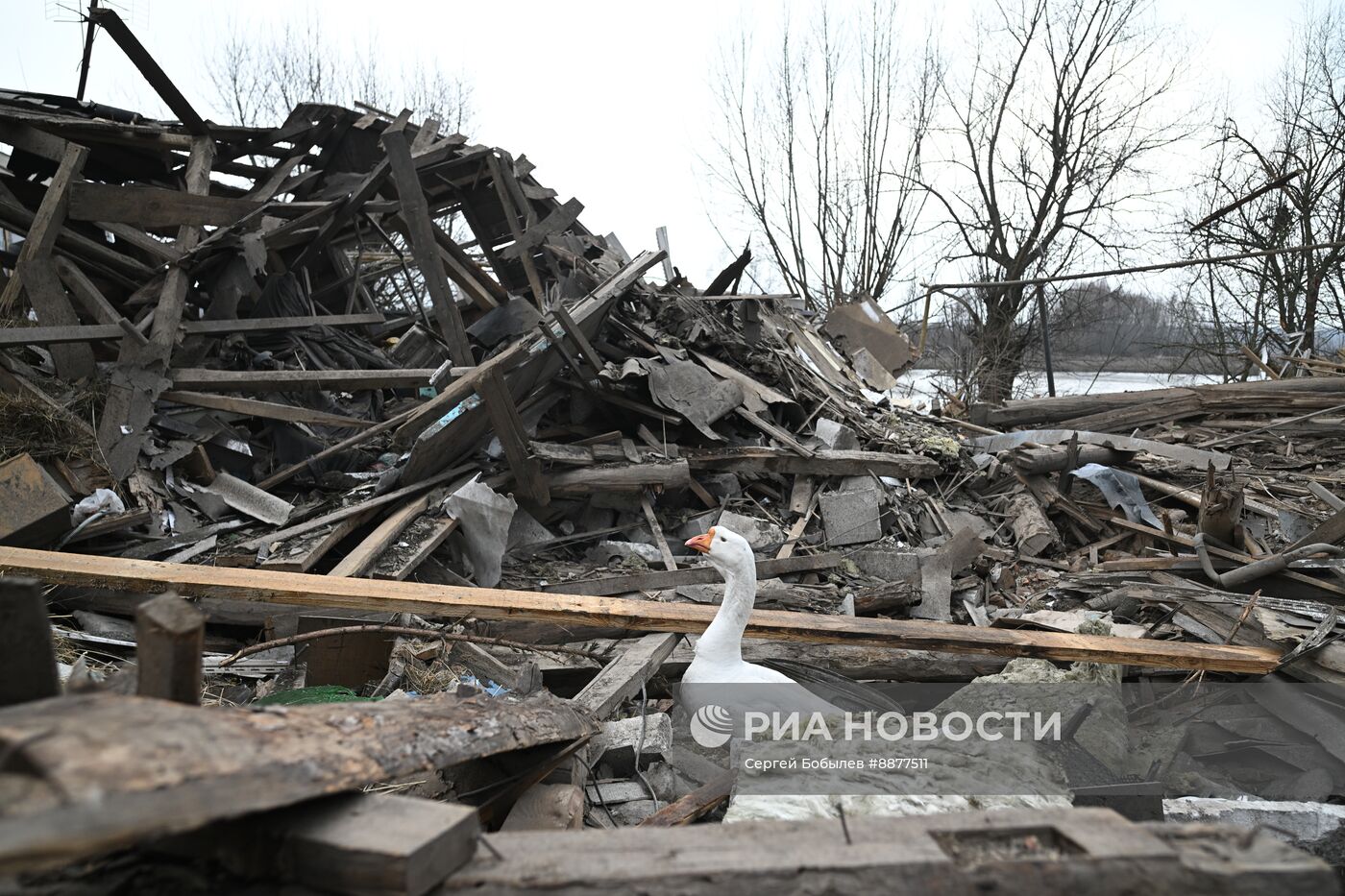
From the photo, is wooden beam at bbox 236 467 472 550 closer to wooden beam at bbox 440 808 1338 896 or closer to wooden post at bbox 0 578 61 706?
wooden post at bbox 0 578 61 706

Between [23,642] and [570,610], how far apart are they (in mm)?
2373

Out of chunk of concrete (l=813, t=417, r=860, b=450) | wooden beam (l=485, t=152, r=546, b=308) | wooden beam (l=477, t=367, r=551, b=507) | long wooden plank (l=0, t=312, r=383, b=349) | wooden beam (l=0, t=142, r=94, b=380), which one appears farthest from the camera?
wooden beam (l=485, t=152, r=546, b=308)

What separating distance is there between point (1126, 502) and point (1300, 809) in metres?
4.15

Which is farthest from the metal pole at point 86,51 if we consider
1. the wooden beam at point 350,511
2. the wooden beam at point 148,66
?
the wooden beam at point 350,511

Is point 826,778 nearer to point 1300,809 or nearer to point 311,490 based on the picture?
point 1300,809

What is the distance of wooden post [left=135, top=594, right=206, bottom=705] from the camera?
142cm

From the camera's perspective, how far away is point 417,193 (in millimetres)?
5883

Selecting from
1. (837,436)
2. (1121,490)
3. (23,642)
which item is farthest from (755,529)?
(23,642)

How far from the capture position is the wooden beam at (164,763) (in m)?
0.92

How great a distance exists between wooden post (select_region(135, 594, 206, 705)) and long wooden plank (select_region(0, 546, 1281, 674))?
2032 millimetres

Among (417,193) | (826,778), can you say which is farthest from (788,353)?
(826,778)

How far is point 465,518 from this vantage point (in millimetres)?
5375

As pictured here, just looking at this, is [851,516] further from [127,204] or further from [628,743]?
[127,204]

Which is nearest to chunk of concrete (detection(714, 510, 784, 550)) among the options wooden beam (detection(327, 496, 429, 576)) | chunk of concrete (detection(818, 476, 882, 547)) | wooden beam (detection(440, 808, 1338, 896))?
chunk of concrete (detection(818, 476, 882, 547))
